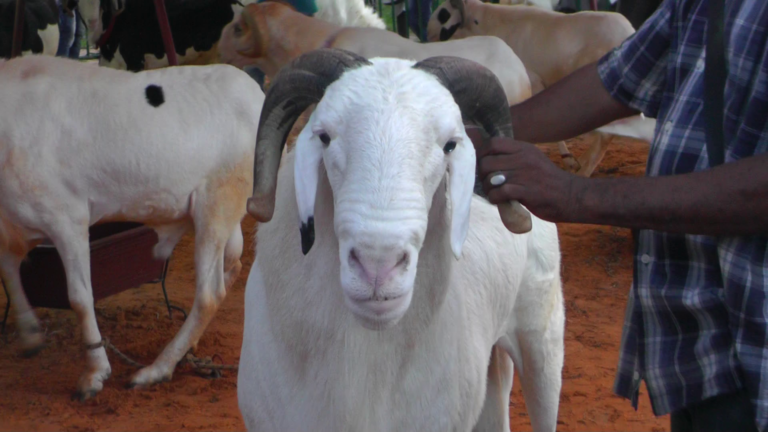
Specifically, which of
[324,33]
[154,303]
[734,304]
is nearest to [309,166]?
[734,304]

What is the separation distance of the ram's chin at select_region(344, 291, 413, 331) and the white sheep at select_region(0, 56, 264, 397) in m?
3.35

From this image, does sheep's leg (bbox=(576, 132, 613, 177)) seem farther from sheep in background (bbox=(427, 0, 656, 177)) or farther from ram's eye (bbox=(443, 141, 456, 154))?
ram's eye (bbox=(443, 141, 456, 154))

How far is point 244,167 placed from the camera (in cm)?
511

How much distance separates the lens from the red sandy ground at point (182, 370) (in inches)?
184

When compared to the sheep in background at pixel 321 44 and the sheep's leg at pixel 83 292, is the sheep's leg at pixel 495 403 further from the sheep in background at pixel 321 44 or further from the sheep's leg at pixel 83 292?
the sheep in background at pixel 321 44

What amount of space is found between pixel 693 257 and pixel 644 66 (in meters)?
0.60

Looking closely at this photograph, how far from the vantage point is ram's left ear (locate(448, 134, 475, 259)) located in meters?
2.07

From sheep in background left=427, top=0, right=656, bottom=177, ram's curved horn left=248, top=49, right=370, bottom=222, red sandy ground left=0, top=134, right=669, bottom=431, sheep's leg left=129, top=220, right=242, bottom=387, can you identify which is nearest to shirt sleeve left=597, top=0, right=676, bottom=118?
ram's curved horn left=248, top=49, right=370, bottom=222

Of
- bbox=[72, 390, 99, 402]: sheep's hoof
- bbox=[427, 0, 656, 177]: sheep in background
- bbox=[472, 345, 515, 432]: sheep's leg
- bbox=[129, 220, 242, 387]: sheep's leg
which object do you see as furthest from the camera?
bbox=[427, 0, 656, 177]: sheep in background

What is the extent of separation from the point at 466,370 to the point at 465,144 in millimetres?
851

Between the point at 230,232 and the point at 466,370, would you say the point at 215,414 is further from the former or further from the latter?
the point at 466,370

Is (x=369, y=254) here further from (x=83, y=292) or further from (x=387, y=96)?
(x=83, y=292)

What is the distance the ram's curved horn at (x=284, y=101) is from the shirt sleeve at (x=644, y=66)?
0.79m

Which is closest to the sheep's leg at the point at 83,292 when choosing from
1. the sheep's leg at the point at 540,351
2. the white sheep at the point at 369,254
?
the white sheep at the point at 369,254
